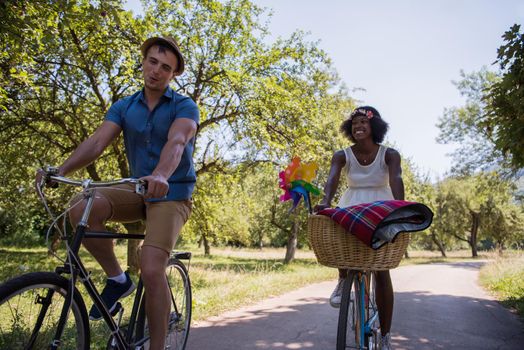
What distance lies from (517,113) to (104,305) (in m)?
5.17

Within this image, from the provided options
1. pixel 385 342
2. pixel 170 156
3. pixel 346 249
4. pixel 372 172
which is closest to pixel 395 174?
pixel 372 172

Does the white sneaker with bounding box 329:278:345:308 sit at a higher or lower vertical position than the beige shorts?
lower

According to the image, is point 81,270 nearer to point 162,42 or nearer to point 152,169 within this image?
point 152,169

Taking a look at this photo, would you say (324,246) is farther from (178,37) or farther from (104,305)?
(178,37)

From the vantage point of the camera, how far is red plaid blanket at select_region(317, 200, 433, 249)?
265 centimetres

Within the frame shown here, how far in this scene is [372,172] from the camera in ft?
11.5

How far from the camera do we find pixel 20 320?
213 centimetres

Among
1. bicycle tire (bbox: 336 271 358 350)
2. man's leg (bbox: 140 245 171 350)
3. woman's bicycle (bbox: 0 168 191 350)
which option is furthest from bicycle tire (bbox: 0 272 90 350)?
bicycle tire (bbox: 336 271 358 350)

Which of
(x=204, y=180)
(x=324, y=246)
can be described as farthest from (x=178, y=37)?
(x=324, y=246)

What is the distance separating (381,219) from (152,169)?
153 cm

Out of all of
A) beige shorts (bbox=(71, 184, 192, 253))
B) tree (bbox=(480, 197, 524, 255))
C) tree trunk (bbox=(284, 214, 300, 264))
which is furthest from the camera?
tree (bbox=(480, 197, 524, 255))

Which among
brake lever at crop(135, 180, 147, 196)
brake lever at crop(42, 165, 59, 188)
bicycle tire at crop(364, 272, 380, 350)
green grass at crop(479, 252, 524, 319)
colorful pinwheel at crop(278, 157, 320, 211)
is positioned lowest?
green grass at crop(479, 252, 524, 319)

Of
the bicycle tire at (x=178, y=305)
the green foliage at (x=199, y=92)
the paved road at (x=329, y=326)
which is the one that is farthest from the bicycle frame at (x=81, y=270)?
the green foliage at (x=199, y=92)

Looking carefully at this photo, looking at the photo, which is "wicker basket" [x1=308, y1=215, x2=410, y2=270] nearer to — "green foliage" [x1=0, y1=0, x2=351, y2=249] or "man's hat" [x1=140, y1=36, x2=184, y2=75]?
"man's hat" [x1=140, y1=36, x2=184, y2=75]
